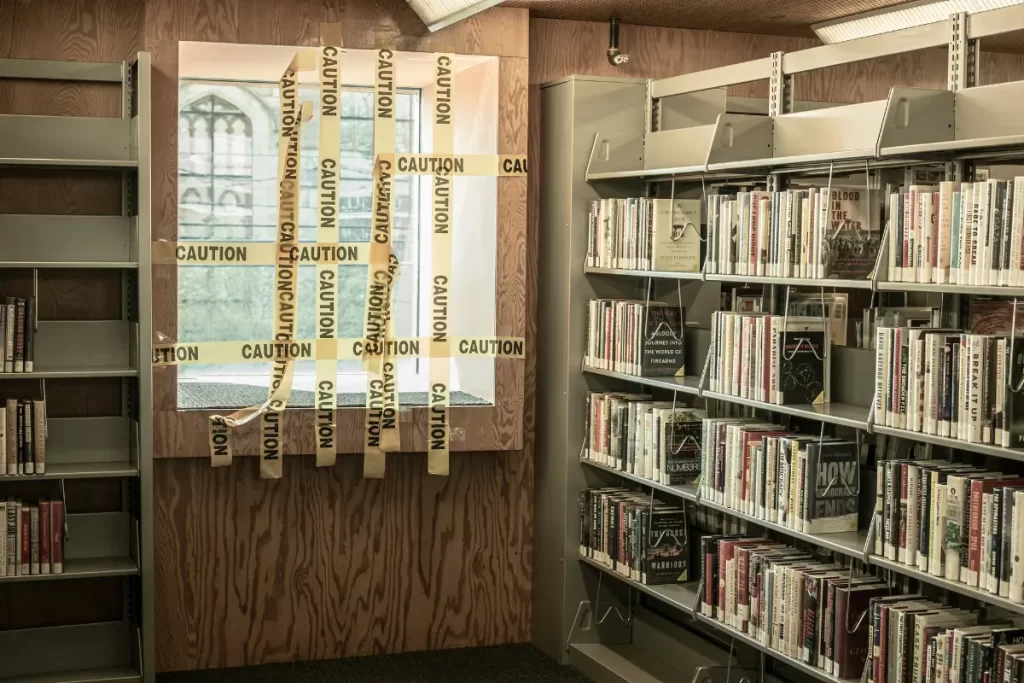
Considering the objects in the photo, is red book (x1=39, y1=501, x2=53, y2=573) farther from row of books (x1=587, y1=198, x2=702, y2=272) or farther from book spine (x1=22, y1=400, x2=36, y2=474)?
row of books (x1=587, y1=198, x2=702, y2=272)

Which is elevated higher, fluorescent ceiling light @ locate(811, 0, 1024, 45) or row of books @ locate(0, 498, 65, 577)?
fluorescent ceiling light @ locate(811, 0, 1024, 45)

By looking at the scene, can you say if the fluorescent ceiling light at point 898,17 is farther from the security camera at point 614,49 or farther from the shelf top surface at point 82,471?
the shelf top surface at point 82,471

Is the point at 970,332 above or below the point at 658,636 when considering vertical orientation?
above

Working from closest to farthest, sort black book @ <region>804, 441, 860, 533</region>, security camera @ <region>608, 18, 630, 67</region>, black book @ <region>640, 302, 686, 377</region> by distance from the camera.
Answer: black book @ <region>804, 441, 860, 533</region> < black book @ <region>640, 302, 686, 377</region> < security camera @ <region>608, 18, 630, 67</region>

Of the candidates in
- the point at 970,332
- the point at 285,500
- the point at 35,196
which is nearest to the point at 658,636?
the point at 285,500

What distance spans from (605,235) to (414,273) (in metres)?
0.80

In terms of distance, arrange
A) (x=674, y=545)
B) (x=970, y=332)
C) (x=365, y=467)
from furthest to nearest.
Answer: (x=365, y=467), (x=674, y=545), (x=970, y=332)

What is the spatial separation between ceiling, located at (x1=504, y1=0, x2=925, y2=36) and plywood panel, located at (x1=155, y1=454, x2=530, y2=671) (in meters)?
1.94

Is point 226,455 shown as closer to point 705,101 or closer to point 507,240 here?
point 507,240

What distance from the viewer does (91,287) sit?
15.7 ft

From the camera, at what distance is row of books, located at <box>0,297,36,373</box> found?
172 inches

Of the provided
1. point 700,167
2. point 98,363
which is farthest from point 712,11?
point 98,363

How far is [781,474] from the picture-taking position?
152 inches

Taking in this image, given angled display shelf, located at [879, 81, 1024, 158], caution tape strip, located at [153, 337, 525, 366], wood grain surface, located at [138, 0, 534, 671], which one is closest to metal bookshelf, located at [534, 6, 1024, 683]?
angled display shelf, located at [879, 81, 1024, 158]
